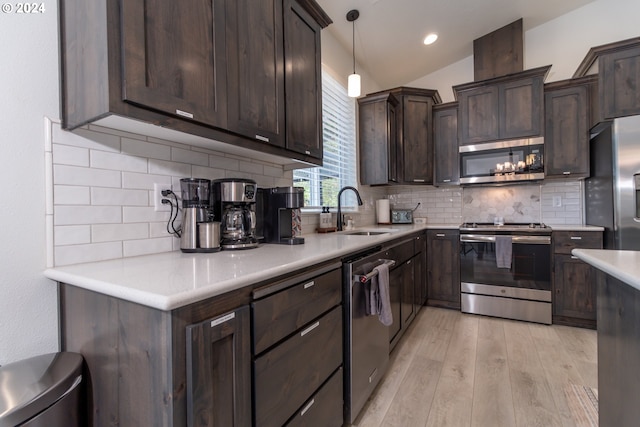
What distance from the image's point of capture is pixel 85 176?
112cm

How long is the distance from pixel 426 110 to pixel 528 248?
194 cm

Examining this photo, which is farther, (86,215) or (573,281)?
(573,281)

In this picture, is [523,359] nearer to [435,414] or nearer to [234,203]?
[435,414]

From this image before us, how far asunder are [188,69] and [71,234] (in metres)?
Result: 0.78

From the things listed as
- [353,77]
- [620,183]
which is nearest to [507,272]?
[620,183]

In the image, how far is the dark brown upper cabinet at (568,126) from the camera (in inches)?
113

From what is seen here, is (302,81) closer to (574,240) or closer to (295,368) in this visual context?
(295,368)

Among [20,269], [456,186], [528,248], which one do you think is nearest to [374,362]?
[20,269]

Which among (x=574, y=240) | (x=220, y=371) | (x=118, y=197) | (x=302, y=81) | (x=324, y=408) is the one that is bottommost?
(x=324, y=408)

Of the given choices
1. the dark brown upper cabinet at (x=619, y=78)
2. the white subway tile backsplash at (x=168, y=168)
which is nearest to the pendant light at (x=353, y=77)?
the white subway tile backsplash at (x=168, y=168)

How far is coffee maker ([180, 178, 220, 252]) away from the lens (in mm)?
1315

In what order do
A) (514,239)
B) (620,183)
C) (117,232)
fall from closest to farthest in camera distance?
(117,232) < (620,183) < (514,239)

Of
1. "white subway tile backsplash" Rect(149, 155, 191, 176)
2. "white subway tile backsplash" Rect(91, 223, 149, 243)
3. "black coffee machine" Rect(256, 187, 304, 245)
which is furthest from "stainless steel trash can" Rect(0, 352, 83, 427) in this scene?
"black coffee machine" Rect(256, 187, 304, 245)

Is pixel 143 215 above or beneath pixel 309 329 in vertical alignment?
above
